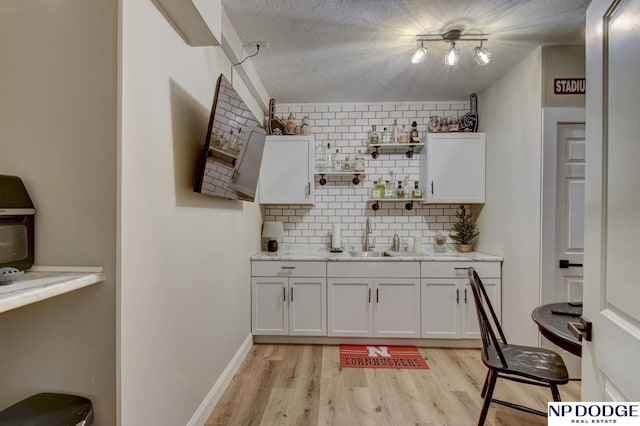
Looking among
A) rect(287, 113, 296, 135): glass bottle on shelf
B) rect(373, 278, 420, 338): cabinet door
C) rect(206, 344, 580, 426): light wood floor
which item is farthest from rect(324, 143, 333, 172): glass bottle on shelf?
rect(206, 344, 580, 426): light wood floor

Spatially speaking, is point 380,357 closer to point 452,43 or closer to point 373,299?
point 373,299

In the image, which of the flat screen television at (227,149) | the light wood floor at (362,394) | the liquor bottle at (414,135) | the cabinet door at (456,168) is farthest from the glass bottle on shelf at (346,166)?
the light wood floor at (362,394)

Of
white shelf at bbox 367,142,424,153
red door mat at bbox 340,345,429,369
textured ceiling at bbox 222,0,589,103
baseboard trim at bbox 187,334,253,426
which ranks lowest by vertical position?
red door mat at bbox 340,345,429,369

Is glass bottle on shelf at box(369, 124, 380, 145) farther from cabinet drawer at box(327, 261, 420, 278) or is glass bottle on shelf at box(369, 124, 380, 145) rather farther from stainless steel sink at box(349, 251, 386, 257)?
cabinet drawer at box(327, 261, 420, 278)

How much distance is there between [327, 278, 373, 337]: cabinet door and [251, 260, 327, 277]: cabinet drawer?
158 millimetres

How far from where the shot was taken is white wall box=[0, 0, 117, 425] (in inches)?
44.5

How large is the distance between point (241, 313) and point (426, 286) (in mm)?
1757

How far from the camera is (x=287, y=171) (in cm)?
344

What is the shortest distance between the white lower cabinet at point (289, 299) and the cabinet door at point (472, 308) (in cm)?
135

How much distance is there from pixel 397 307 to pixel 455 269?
0.67 metres

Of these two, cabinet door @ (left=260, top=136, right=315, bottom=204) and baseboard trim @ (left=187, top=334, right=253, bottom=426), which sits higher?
cabinet door @ (left=260, top=136, right=315, bottom=204)

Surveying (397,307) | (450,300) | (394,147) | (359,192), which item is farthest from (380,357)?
(394,147)

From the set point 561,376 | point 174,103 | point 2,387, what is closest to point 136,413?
point 2,387

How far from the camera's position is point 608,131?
88 cm
